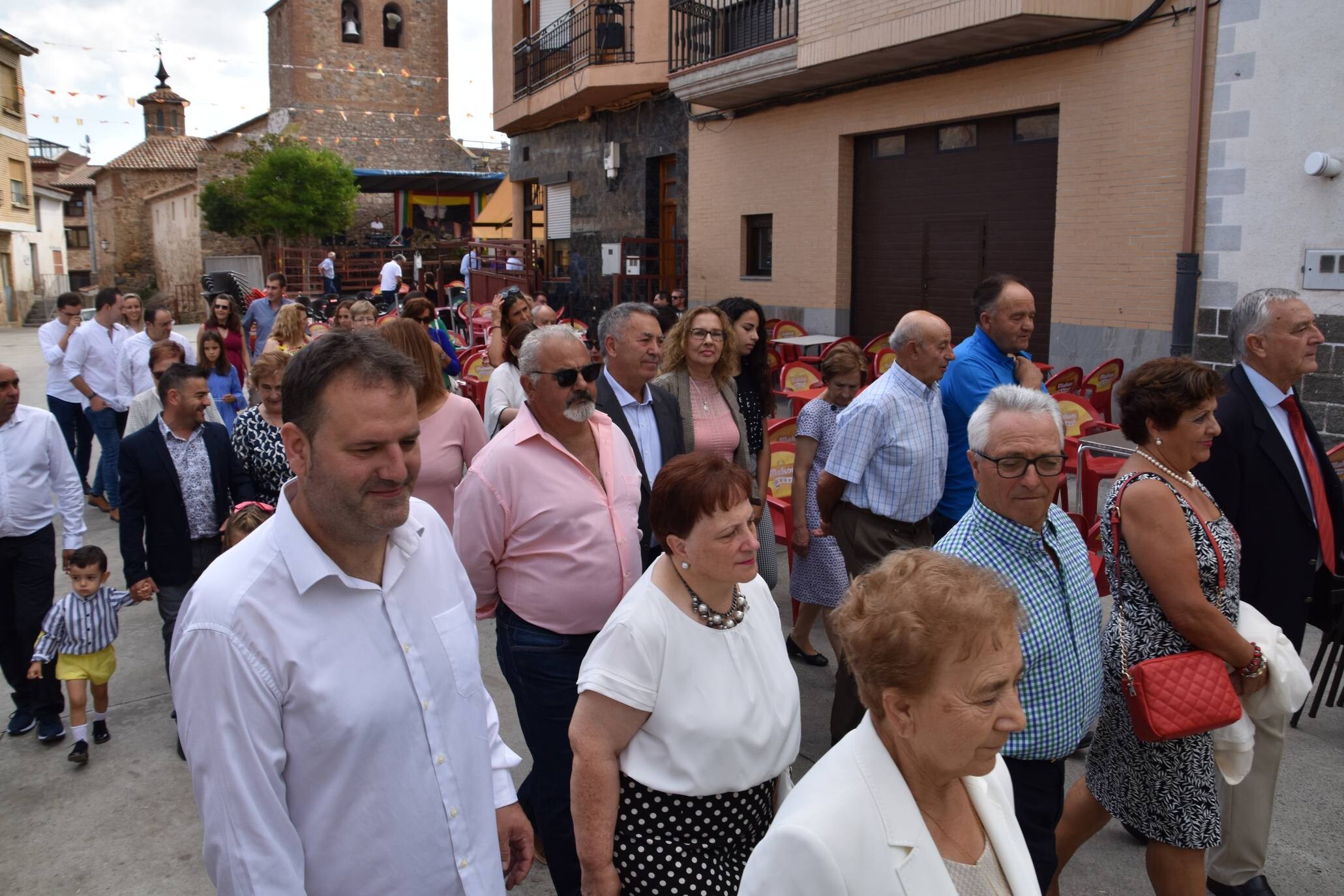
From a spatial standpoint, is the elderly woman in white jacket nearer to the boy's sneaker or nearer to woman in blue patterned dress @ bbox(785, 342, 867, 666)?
woman in blue patterned dress @ bbox(785, 342, 867, 666)

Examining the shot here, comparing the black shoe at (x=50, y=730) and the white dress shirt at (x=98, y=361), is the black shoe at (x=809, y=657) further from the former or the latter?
the white dress shirt at (x=98, y=361)

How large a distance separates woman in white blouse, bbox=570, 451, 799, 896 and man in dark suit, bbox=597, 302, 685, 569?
1575 mm

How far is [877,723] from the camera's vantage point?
6.17ft

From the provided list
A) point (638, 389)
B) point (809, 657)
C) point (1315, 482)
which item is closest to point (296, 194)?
point (809, 657)

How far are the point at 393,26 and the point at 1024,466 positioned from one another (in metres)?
55.3

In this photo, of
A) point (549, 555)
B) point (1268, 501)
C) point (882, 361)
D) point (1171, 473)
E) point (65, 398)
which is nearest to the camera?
point (1171, 473)

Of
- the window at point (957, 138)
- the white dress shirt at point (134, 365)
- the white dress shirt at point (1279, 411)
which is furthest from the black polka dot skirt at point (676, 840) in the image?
the window at point (957, 138)

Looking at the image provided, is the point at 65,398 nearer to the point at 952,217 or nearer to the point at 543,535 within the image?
the point at 543,535

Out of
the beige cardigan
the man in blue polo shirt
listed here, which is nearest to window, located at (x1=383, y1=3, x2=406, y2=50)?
the beige cardigan

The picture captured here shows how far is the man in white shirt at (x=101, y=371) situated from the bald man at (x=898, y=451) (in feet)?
22.5

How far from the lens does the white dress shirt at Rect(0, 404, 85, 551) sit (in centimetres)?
476

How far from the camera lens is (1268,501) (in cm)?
356

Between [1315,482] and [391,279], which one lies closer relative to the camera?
[1315,482]

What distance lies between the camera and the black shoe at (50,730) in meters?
4.91
